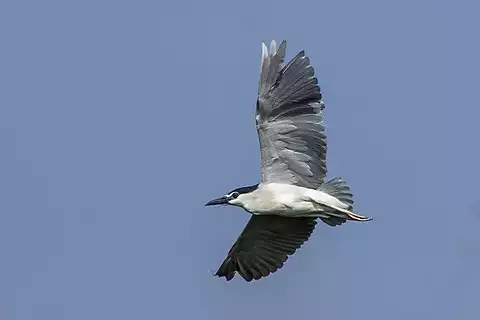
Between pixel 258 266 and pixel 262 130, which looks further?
pixel 258 266

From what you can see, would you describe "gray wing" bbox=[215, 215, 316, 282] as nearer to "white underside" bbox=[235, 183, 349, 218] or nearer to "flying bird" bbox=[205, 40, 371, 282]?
"flying bird" bbox=[205, 40, 371, 282]

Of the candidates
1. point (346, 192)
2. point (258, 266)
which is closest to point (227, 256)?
point (258, 266)

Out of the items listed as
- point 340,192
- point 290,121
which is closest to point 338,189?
point 340,192

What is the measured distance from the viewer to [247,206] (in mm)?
22297

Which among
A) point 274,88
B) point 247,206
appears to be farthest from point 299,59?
point 247,206

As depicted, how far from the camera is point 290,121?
22.3m

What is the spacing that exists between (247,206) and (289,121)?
119 centimetres

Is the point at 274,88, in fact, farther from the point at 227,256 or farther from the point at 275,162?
the point at 227,256

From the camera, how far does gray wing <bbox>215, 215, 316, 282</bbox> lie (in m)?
23.2

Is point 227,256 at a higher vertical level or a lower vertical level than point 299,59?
lower

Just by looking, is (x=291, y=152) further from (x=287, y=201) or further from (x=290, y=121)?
(x=287, y=201)

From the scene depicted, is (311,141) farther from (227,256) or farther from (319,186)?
(227,256)

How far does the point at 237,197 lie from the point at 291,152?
0.89 m

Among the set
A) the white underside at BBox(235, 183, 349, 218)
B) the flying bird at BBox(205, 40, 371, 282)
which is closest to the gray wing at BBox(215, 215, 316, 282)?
the flying bird at BBox(205, 40, 371, 282)
